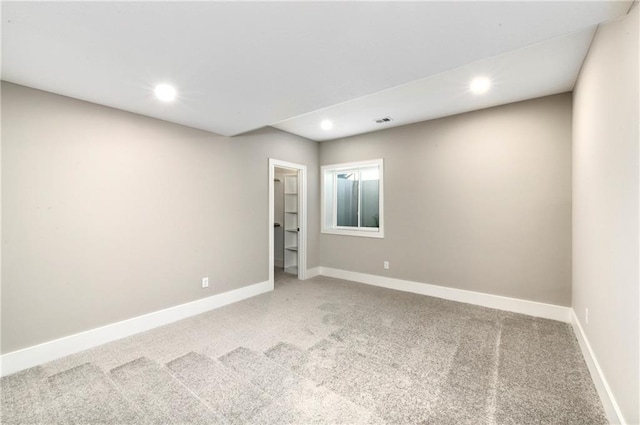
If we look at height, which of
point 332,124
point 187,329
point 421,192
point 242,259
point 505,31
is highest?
point 332,124

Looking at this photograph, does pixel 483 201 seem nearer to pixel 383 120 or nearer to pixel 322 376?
pixel 383 120

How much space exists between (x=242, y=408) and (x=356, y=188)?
3904 millimetres

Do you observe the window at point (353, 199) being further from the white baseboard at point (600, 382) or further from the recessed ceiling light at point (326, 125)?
the white baseboard at point (600, 382)

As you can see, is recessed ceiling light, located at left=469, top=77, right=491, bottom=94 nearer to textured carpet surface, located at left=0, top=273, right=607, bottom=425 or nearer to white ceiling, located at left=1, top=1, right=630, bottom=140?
white ceiling, located at left=1, top=1, right=630, bottom=140

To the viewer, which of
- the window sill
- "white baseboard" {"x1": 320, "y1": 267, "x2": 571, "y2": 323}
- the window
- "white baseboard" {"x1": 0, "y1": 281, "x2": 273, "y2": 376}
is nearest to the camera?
"white baseboard" {"x1": 0, "y1": 281, "x2": 273, "y2": 376}

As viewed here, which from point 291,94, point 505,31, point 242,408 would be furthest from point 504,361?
point 291,94

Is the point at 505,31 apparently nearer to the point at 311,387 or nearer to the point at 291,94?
Answer: the point at 291,94

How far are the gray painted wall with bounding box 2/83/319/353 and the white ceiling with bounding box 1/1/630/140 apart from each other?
0.35 meters

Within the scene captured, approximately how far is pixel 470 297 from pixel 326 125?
10.6ft

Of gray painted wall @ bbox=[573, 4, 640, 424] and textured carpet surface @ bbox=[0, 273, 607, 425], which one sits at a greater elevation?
gray painted wall @ bbox=[573, 4, 640, 424]

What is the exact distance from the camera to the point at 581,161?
2.60 m

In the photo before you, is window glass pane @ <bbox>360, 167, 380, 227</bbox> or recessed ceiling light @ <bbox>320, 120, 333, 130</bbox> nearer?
recessed ceiling light @ <bbox>320, 120, 333, 130</bbox>

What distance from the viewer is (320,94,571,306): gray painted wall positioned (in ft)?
10.5

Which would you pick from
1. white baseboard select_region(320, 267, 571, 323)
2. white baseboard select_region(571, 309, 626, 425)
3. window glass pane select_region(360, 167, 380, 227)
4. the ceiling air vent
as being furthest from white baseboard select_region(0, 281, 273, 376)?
white baseboard select_region(571, 309, 626, 425)
